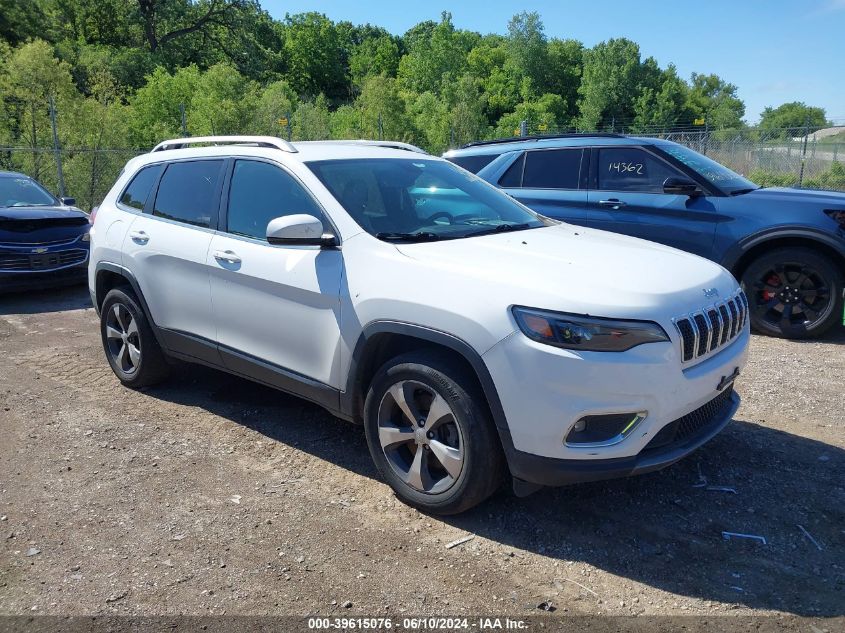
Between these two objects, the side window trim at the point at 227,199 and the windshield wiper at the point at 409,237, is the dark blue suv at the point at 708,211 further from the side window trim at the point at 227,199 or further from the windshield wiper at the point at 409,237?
the side window trim at the point at 227,199

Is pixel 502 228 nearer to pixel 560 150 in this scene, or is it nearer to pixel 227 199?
pixel 227 199

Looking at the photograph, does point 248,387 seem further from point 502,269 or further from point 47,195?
point 47,195

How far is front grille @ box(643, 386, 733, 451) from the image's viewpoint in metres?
2.97

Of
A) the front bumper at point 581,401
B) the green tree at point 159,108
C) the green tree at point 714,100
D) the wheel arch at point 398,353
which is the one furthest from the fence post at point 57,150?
the green tree at point 714,100

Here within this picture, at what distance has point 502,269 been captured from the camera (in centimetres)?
306

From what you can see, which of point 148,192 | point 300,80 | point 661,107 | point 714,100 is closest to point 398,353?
point 148,192

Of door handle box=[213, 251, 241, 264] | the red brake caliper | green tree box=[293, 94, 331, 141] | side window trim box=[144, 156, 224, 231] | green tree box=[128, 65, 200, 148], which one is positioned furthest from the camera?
green tree box=[128, 65, 200, 148]

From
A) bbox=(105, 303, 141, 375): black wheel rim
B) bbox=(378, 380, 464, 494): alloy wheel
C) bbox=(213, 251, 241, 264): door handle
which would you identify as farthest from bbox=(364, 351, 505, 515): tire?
bbox=(105, 303, 141, 375): black wheel rim

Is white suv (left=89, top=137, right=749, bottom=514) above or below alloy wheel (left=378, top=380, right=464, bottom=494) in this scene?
above

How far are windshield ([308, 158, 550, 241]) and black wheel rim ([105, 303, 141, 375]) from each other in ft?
6.90

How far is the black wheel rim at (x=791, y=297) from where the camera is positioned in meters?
6.15

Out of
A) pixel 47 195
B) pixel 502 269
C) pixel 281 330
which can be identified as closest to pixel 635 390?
pixel 502 269

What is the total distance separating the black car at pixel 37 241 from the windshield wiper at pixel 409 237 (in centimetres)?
663

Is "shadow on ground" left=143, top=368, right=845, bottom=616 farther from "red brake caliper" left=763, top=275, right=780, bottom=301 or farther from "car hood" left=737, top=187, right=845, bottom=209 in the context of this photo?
"car hood" left=737, top=187, right=845, bottom=209
